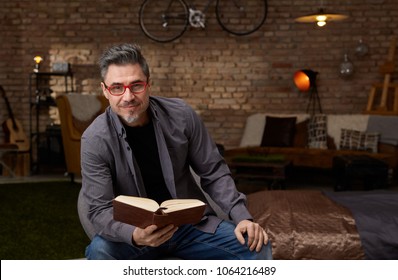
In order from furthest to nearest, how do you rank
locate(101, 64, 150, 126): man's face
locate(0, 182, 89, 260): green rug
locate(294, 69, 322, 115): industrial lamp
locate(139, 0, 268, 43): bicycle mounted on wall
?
locate(139, 0, 268, 43): bicycle mounted on wall
locate(294, 69, 322, 115): industrial lamp
locate(0, 182, 89, 260): green rug
locate(101, 64, 150, 126): man's face

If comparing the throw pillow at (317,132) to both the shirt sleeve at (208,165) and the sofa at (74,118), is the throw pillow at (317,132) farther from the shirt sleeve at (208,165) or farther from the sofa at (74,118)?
the shirt sleeve at (208,165)

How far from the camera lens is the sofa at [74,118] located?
6.32 metres

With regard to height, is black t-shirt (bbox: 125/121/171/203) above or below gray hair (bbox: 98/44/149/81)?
below

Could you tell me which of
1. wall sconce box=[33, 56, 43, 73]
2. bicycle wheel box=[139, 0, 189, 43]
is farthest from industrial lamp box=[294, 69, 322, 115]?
wall sconce box=[33, 56, 43, 73]

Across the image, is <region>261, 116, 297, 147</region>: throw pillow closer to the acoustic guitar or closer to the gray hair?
the acoustic guitar

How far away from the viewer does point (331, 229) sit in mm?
2465

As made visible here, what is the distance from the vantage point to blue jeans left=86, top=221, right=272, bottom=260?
183cm

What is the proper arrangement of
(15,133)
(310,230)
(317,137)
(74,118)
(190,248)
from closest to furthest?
(190,248), (310,230), (74,118), (317,137), (15,133)

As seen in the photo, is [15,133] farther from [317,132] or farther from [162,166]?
[162,166]

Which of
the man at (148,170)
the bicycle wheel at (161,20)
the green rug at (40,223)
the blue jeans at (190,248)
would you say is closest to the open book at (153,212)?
the man at (148,170)

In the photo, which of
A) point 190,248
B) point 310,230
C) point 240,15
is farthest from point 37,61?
point 190,248

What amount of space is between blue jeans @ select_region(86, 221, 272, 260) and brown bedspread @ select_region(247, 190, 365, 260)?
1.90 feet

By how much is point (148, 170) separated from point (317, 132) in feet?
17.4
